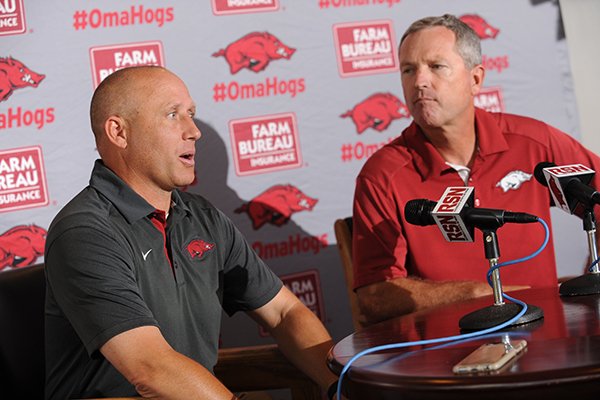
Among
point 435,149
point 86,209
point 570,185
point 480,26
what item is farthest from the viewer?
point 480,26

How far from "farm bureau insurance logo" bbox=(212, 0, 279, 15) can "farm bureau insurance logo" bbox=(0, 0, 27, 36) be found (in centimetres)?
71

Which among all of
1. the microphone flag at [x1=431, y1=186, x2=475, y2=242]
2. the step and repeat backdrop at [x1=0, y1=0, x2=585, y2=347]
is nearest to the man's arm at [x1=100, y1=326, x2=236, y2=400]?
the microphone flag at [x1=431, y1=186, x2=475, y2=242]

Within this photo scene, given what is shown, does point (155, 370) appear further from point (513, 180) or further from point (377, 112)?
point (377, 112)

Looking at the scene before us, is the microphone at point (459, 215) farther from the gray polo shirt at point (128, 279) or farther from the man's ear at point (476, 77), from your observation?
the man's ear at point (476, 77)

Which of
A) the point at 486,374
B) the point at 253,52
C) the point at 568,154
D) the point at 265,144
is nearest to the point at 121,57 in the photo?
the point at 253,52

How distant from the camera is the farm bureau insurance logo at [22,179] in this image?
3.06 m

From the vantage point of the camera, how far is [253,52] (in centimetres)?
340

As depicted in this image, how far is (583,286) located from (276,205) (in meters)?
1.44

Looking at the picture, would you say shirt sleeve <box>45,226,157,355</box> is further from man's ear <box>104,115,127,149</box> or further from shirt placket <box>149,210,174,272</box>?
man's ear <box>104,115,127,149</box>

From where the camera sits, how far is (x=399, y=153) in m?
2.99

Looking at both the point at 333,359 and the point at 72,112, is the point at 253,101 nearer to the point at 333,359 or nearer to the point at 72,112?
the point at 72,112

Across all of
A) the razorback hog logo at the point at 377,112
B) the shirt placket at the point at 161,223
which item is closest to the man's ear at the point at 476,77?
the razorback hog logo at the point at 377,112

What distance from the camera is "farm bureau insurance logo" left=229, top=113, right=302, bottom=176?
3.38m

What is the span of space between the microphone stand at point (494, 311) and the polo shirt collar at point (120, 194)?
99 centimetres
